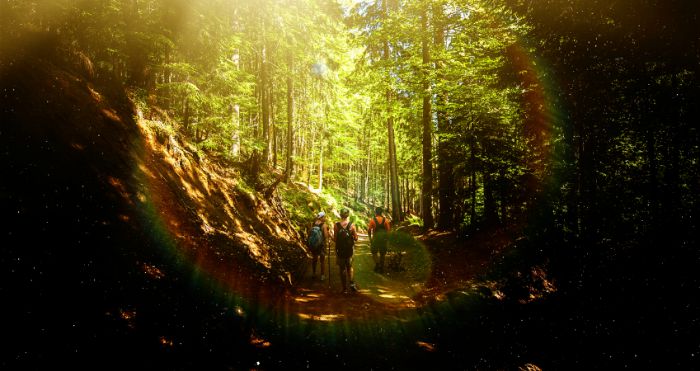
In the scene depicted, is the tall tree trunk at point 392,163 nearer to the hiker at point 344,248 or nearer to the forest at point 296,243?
the forest at point 296,243

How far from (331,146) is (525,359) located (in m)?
25.2

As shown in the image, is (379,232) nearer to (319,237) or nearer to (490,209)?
(319,237)

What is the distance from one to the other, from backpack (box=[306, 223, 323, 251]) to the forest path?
38.9 inches

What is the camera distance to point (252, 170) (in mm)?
13805

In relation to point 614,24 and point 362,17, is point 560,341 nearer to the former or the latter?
point 614,24

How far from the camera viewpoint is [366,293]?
8.53 meters

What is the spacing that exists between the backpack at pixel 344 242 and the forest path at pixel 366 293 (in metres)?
1.09

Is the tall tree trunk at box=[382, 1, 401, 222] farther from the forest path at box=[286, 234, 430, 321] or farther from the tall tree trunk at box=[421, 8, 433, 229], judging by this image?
the forest path at box=[286, 234, 430, 321]

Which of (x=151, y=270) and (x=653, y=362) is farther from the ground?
(x=151, y=270)

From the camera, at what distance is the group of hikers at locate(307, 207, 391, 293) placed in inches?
332

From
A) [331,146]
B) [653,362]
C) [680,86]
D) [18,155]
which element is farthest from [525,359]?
[331,146]

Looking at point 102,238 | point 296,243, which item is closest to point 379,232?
point 296,243

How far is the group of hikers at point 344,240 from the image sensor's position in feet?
27.7

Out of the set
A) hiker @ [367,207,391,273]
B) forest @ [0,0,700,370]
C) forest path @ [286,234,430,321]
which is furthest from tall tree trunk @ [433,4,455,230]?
hiker @ [367,207,391,273]
